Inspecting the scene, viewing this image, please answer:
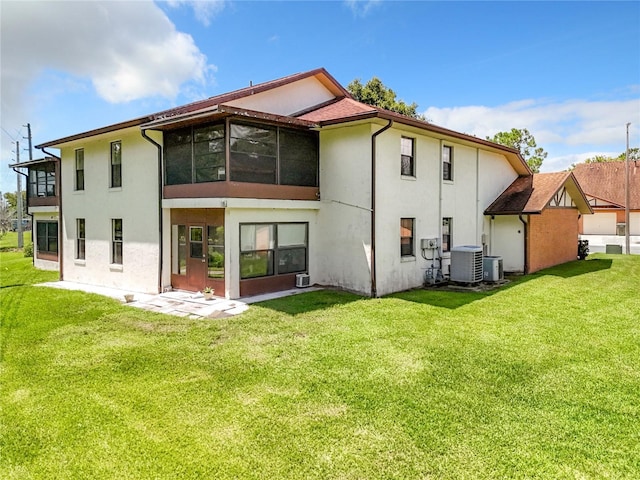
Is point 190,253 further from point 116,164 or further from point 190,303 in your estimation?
point 116,164

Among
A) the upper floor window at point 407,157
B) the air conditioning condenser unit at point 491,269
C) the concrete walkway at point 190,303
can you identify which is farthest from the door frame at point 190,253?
the air conditioning condenser unit at point 491,269

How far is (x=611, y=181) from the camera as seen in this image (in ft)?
118

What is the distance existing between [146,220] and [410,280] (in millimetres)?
7966

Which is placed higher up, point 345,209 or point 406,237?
point 345,209

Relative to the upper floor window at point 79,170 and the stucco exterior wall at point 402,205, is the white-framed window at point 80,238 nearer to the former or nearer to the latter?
the upper floor window at point 79,170

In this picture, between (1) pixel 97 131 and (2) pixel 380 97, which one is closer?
(1) pixel 97 131

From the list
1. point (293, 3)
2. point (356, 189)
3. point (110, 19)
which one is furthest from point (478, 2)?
point (110, 19)

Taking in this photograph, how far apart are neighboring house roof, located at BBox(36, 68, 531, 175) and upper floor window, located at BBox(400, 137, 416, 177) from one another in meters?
0.63

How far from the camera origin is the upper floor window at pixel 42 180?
1794 cm

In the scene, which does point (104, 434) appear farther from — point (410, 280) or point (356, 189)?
point (410, 280)

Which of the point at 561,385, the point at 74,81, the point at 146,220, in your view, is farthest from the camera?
the point at 74,81

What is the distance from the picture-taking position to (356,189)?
11039mm

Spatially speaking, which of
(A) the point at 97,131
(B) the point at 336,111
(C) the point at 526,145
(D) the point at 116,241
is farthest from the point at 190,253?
(C) the point at 526,145

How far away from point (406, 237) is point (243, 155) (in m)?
5.31
